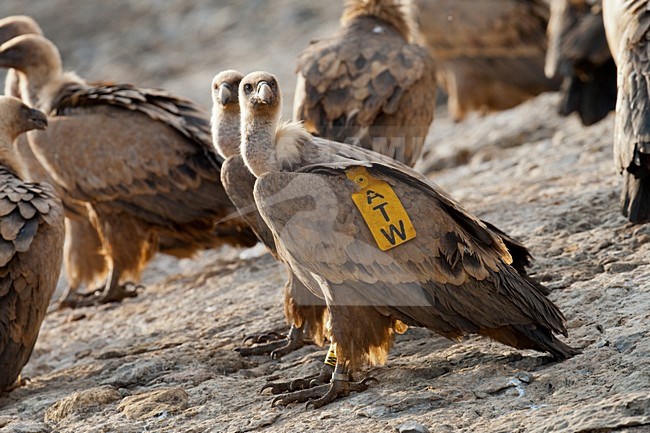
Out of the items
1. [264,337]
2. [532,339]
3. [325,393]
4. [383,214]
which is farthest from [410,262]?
[264,337]

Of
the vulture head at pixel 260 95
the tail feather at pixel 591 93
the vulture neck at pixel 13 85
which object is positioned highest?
the vulture neck at pixel 13 85

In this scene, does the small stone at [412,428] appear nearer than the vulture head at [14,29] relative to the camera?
Yes

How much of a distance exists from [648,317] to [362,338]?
1.34 metres

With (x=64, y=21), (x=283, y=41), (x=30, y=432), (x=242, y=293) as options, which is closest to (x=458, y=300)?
(x=30, y=432)

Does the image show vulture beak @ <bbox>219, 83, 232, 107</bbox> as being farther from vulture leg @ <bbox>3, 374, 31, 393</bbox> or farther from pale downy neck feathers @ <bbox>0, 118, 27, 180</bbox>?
vulture leg @ <bbox>3, 374, 31, 393</bbox>

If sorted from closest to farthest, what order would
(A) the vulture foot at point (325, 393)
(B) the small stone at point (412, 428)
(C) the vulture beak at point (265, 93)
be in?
(B) the small stone at point (412, 428) < (A) the vulture foot at point (325, 393) < (C) the vulture beak at point (265, 93)

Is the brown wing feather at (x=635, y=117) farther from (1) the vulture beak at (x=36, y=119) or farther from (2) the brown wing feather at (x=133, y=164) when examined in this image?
(1) the vulture beak at (x=36, y=119)

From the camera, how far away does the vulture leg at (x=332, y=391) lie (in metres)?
5.43

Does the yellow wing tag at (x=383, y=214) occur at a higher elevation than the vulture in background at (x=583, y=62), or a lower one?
lower

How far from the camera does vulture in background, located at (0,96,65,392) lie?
6332 mm

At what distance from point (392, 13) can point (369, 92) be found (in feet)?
3.86

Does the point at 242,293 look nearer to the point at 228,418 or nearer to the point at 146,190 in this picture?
the point at 146,190

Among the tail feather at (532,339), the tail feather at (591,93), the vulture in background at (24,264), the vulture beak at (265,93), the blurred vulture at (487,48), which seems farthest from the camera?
the blurred vulture at (487,48)

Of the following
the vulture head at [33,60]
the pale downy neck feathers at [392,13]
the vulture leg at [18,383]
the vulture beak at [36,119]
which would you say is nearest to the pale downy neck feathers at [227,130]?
the vulture beak at [36,119]
